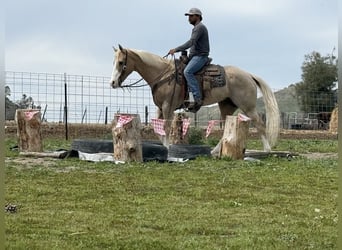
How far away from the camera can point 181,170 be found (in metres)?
6.02

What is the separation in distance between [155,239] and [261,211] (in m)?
1.07

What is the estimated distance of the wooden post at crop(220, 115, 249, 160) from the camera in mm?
7371

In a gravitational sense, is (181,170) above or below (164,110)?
below

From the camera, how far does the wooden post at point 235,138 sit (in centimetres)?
737

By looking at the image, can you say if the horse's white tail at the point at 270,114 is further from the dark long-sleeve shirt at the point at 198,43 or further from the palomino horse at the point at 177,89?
the dark long-sleeve shirt at the point at 198,43

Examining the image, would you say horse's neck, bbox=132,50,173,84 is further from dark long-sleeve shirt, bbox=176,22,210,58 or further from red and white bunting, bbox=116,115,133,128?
red and white bunting, bbox=116,115,133,128

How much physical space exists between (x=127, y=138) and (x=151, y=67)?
5.13 feet

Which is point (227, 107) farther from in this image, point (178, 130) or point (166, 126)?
point (166, 126)

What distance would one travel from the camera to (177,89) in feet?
26.4

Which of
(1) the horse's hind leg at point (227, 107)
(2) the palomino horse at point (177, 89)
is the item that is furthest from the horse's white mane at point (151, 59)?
(1) the horse's hind leg at point (227, 107)

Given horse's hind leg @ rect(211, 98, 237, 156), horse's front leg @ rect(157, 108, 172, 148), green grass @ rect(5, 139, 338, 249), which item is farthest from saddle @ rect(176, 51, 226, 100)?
green grass @ rect(5, 139, 338, 249)

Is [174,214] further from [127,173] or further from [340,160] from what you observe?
[340,160]

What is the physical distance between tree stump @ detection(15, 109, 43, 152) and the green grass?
72.1 inches

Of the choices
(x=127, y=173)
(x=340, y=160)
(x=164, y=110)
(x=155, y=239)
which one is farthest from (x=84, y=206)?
(x=164, y=110)
